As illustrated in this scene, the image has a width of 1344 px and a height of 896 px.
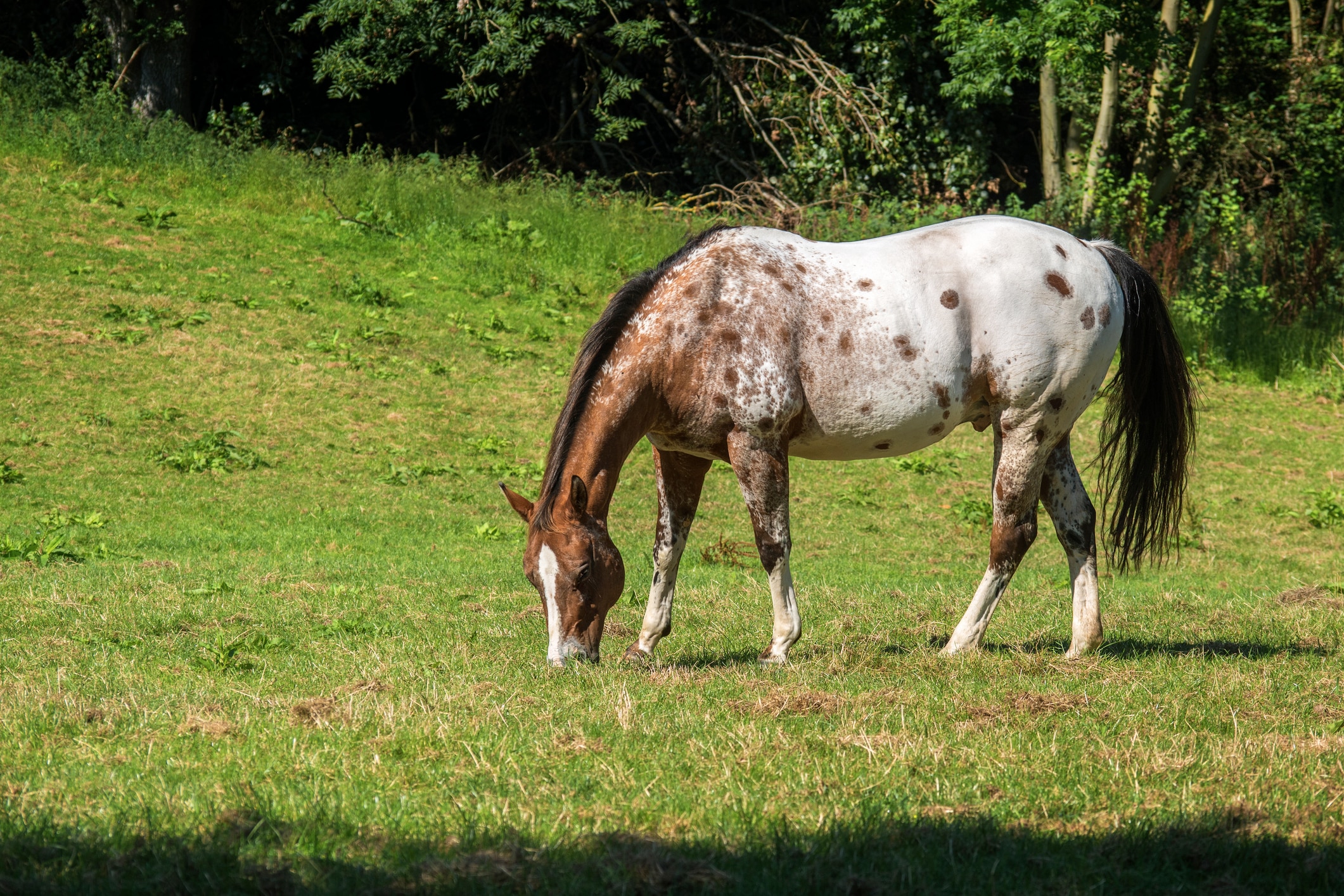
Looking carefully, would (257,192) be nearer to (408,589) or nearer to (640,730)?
(408,589)

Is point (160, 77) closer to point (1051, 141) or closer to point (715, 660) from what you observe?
point (1051, 141)

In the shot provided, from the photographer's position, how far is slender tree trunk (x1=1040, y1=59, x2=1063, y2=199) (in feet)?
65.8

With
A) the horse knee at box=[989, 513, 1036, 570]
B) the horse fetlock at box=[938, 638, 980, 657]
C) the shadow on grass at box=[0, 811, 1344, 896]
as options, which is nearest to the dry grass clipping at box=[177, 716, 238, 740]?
the shadow on grass at box=[0, 811, 1344, 896]

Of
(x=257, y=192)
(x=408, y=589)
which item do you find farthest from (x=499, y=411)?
(x=257, y=192)

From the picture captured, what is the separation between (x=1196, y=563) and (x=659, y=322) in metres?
6.53

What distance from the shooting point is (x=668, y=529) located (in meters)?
6.46

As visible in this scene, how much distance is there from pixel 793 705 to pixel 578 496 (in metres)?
1.37

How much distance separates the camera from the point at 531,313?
15758mm

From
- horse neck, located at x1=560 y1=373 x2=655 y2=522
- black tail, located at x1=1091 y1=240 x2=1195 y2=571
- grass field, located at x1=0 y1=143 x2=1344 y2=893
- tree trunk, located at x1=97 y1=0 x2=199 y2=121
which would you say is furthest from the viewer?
tree trunk, located at x1=97 y1=0 x2=199 y2=121

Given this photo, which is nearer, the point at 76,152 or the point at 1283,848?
the point at 1283,848

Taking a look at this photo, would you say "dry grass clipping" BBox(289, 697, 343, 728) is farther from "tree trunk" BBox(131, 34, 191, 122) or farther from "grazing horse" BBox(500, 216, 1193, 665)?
"tree trunk" BBox(131, 34, 191, 122)

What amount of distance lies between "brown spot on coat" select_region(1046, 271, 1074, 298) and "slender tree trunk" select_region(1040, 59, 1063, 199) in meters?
14.7

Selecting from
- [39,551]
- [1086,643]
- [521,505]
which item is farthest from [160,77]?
[1086,643]

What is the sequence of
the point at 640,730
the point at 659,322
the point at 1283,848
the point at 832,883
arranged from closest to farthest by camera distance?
1. the point at 832,883
2. the point at 1283,848
3. the point at 640,730
4. the point at 659,322
